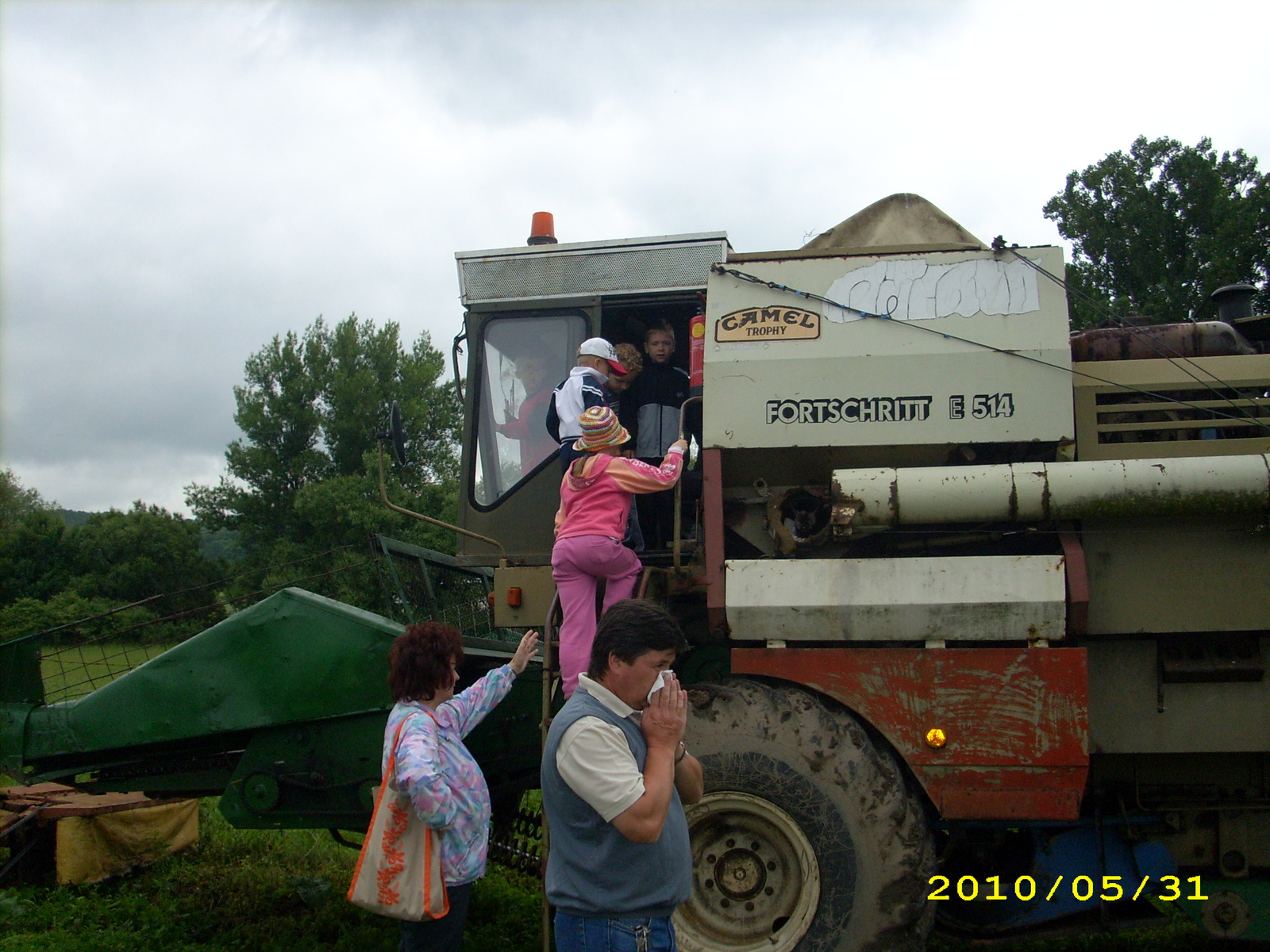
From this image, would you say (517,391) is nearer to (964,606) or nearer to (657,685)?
(964,606)

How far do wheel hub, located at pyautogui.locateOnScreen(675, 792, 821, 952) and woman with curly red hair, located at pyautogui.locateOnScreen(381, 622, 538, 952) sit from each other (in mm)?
932

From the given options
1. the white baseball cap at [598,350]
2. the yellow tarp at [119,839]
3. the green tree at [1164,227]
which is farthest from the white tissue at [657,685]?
the green tree at [1164,227]

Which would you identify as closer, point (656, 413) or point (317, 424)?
point (656, 413)

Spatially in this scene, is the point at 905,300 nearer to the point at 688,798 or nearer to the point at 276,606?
the point at 688,798

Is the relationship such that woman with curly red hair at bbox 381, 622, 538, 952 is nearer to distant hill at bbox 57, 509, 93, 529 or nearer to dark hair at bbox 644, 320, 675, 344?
dark hair at bbox 644, 320, 675, 344

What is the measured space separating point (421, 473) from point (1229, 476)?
3574 centimetres

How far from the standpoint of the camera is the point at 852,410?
14.5 feet

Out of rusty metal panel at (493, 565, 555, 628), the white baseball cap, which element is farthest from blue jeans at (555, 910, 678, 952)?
the white baseball cap

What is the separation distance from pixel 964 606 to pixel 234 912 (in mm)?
4464

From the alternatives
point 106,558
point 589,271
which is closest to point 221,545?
point 106,558

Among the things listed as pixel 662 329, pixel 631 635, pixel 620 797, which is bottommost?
pixel 620 797

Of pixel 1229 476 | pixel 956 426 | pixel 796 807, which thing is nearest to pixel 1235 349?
pixel 1229 476

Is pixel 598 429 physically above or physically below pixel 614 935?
above
